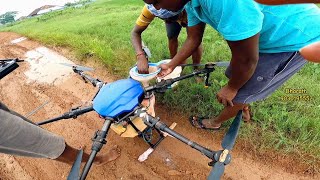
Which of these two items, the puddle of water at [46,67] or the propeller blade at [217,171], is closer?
the propeller blade at [217,171]

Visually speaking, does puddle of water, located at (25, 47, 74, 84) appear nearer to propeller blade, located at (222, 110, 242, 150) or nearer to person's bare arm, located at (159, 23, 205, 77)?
person's bare arm, located at (159, 23, 205, 77)

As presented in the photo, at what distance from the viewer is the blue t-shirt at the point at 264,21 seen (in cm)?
172

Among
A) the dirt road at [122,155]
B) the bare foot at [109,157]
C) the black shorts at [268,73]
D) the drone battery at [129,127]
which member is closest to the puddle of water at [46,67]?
the dirt road at [122,155]

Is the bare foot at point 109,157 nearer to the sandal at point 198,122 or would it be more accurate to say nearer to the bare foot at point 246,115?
the sandal at point 198,122

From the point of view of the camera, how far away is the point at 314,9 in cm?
209

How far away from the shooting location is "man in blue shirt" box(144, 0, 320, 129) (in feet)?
5.71

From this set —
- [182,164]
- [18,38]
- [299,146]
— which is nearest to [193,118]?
[182,164]

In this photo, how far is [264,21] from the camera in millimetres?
1988

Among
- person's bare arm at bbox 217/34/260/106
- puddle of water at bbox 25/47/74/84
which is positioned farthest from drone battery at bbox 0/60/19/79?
person's bare arm at bbox 217/34/260/106

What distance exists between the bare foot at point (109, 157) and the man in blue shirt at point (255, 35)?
129 cm

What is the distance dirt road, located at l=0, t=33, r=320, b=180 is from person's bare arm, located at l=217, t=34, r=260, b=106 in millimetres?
857

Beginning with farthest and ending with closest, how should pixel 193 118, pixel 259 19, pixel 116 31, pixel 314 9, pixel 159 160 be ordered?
1. pixel 116 31
2. pixel 193 118
3. pixel 159 160
4. pixel 314 9
5. pixel 259 19

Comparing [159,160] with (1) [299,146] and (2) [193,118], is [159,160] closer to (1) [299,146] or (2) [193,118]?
(2) [193,118]

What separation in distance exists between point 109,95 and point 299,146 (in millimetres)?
1828
